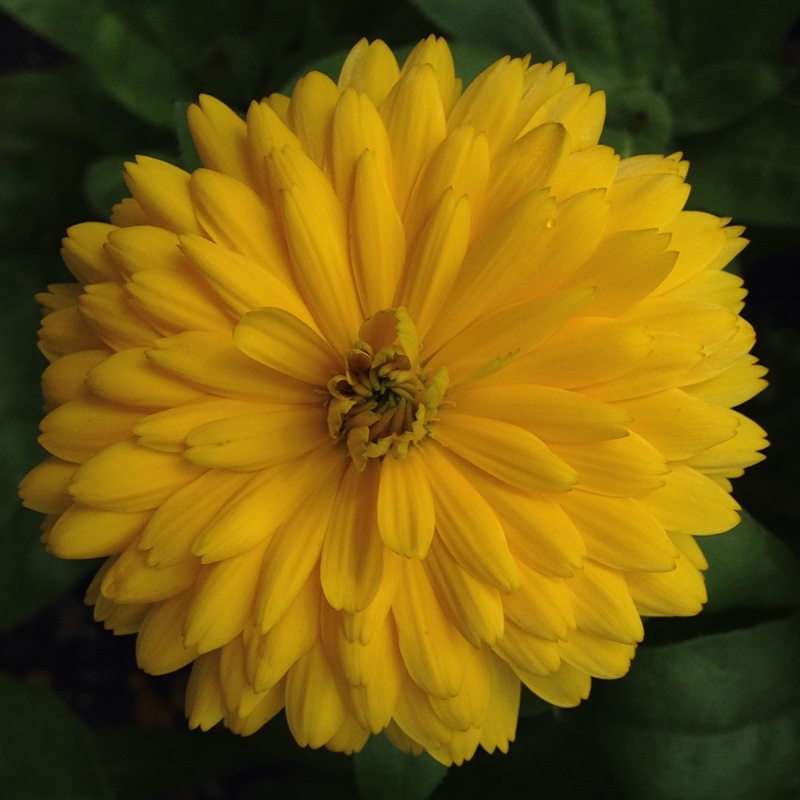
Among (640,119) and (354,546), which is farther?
(640,119)

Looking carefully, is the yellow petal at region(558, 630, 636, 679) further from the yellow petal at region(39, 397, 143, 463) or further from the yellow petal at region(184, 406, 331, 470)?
the yellow petal at region(39, 397, 143, 463)

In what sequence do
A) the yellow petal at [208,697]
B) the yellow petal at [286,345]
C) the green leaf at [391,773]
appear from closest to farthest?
the yellow petal at [286,345], the yellow petal at [208,697], the green leaf at [391,773]

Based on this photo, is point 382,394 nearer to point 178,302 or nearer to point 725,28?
point 178,302

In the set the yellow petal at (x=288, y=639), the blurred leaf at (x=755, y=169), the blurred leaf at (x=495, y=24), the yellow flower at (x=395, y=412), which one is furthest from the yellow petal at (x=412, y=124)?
the blurred leaf at (x=755, y=169)

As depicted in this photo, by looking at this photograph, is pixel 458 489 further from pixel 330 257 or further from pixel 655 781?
pixel 655 781

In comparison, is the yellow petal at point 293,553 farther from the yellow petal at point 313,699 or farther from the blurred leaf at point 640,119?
the blurred leaf at point 640,119

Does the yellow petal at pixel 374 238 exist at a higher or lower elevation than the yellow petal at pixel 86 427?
higher

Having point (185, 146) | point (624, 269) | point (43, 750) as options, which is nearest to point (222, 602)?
point (624, 269)
